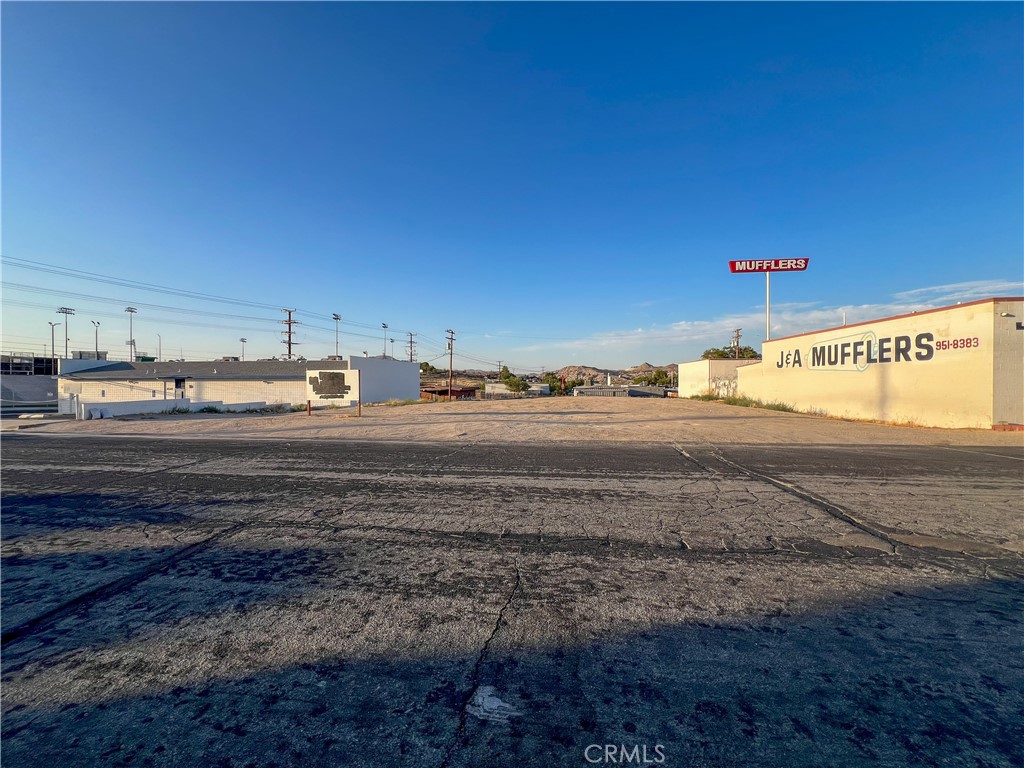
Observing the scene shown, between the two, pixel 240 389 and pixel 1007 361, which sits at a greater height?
pixel 1007 361

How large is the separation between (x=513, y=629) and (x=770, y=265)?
1509 inches

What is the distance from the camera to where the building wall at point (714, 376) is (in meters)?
37.0

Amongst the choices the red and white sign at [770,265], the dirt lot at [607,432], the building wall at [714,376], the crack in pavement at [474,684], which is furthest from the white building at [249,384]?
the crack in pavement at [474,684]

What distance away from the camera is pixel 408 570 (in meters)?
3.88

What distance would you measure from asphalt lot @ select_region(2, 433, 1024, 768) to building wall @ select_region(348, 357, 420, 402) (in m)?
37.4

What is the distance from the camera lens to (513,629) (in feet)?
9.67

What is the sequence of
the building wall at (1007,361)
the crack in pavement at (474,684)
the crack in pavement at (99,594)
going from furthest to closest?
the building wall at (1007,361)
the crack in pavement at (99,594)
the crack in pavement at (474,684)

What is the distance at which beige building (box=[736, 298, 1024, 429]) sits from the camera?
14219mm

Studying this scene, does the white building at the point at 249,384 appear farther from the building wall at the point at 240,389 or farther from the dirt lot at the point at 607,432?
the dirt lot at the point at 607,432

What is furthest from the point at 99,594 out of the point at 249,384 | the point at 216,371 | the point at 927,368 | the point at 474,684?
the point at 216,371

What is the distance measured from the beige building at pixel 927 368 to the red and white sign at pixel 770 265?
44.1 ft

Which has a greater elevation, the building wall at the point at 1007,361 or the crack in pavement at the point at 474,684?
the building wall at the point at 1007,361

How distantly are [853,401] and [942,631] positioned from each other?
20582 mm

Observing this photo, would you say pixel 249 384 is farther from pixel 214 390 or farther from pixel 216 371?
pixel 216 371
